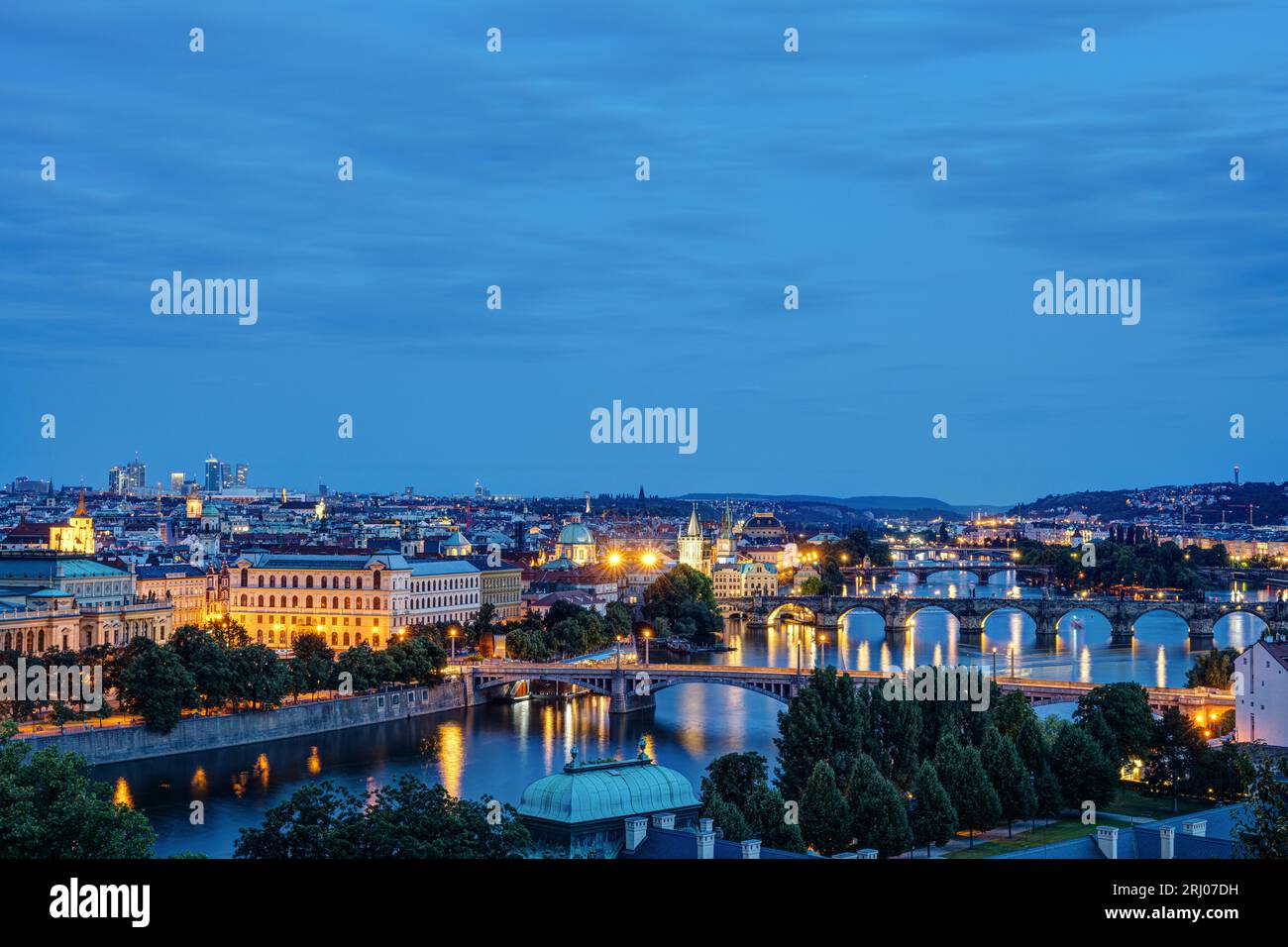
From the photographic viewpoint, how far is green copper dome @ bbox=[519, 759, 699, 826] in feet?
46.1

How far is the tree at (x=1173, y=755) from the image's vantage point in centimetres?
2397

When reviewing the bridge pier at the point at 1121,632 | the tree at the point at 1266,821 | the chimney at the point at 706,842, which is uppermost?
the tree at the point at 1266,821

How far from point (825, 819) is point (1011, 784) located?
3.13 metres

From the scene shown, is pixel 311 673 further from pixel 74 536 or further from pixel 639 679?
pixel 74 536

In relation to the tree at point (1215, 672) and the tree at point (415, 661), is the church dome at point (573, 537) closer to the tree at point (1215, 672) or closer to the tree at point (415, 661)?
the tree at point (415, 661)

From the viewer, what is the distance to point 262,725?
3297 centimetres

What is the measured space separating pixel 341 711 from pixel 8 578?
14.6 meters

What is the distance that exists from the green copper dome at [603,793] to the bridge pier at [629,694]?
23771mm

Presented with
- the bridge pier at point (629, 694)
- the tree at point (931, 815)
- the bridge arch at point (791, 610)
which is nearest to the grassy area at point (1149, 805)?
the tree at point (931, 815)

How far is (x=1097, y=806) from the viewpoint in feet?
74.7

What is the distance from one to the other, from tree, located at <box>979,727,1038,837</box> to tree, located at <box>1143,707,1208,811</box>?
2958 mm

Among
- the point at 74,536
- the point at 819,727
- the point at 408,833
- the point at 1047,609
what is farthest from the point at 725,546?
the point at 408,833

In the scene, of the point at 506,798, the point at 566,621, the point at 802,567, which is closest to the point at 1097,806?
the point at 506,798
